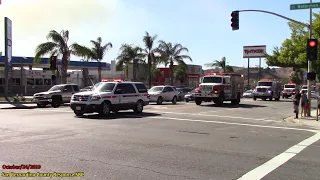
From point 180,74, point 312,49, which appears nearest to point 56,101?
point 312,49

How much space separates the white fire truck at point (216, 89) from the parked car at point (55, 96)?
9926 millimetres

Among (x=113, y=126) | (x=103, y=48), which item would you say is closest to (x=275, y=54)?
(x=103, y=48)

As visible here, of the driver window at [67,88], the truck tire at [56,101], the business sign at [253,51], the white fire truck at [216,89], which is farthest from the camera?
the business sign at [253,51]

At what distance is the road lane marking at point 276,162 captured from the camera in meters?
6.97

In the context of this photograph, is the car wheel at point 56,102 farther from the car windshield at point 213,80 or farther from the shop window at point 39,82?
the shop window at point 39,82

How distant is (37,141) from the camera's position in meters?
10.4

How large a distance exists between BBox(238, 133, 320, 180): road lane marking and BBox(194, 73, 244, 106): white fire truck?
56.1ft

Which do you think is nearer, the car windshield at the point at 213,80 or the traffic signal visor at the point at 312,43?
the traffic signal visor at the point at 312,43

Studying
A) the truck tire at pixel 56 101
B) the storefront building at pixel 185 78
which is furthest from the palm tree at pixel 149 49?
the truck tire at pixel 56 101

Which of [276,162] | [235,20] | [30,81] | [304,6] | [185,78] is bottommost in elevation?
[276,162]

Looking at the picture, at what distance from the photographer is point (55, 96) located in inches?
1066

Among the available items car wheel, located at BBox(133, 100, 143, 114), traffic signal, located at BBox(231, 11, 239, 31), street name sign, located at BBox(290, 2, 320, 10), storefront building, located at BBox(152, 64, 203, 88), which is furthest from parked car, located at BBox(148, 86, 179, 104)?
storefront building, located at BBox(152, 64, 203, 88)

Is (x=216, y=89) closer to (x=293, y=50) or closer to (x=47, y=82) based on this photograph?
(x=293, y=50)

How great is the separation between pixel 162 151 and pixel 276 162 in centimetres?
274
